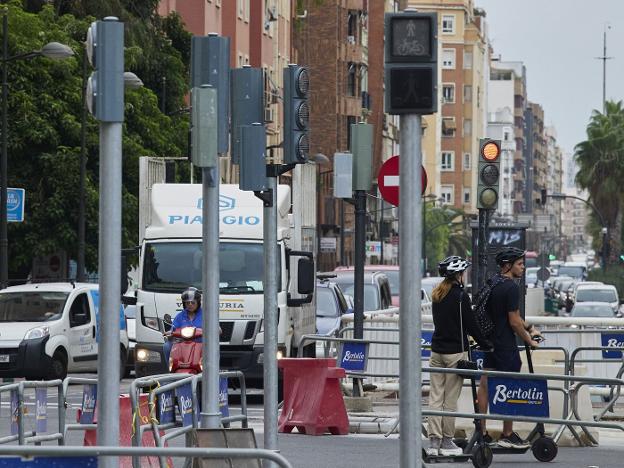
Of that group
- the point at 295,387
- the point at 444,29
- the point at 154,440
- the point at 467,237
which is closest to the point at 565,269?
the point at 467,237

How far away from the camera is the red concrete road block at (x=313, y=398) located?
19672 mm

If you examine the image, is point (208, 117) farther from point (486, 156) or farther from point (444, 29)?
point (444, 29)

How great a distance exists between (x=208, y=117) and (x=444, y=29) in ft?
543

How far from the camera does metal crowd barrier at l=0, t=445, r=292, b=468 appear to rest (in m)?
7.72

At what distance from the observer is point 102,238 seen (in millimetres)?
9445

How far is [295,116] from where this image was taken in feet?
48.7

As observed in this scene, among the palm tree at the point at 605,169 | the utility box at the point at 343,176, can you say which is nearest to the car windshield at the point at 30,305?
the utility box at the point at 343,176

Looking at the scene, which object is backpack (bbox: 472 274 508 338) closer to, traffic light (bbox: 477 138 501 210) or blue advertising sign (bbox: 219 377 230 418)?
blue advertising sign (bbox: 219 377 230 418)

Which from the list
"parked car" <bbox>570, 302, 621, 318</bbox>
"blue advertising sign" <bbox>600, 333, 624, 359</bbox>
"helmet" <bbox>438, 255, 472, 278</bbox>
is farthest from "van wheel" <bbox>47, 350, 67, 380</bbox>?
"parked car" <bbox>570, 302, 621, 318</bbox>

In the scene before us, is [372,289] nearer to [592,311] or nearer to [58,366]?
[58,366]

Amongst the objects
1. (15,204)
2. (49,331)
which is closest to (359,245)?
(49,331)

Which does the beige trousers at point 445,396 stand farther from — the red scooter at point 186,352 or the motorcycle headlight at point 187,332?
the motorcycle headlight at point 187,332

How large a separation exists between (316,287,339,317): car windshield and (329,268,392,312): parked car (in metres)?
2.41

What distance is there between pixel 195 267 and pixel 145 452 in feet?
55.5
